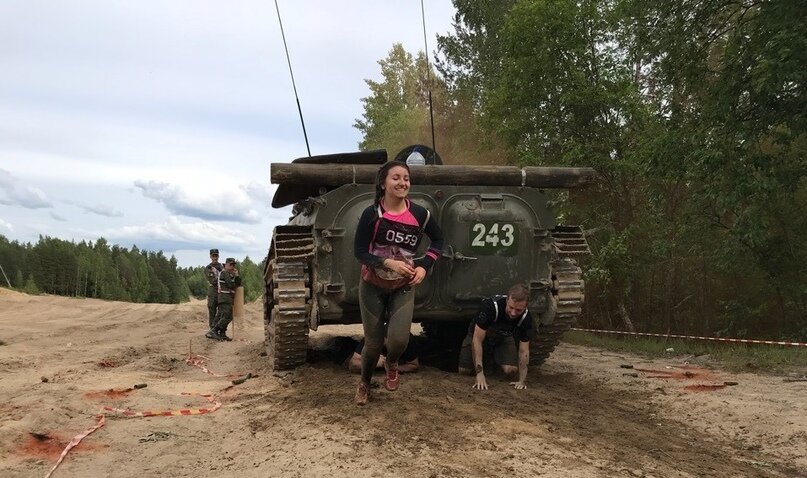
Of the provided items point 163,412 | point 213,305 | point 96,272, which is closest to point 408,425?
point 163,412

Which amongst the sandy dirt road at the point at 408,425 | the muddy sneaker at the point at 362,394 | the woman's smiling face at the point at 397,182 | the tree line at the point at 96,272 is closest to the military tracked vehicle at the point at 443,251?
the sandy dirt road at the point at 408,425

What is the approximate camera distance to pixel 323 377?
6.75 m

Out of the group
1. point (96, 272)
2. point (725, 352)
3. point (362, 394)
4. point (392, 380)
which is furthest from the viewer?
point (96, 272)

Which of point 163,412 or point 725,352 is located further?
point 725,352

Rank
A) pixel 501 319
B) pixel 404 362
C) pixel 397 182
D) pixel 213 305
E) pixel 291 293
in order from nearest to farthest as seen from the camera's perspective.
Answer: pixel 397 182 < pixel 501 319 < pixel 291 293 < pixel 404 362 < pixel 213 305

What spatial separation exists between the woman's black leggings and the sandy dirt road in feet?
1.57

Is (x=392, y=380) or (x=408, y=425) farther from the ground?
(x=392, y=380)

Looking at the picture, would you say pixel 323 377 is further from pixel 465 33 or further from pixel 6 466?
pixel 465 33

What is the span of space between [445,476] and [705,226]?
11.4 meters

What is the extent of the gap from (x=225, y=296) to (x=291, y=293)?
6.96m

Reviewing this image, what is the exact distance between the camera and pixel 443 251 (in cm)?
682

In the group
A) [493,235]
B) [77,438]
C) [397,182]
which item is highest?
[397,182]

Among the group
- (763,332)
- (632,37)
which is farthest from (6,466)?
(763,332)

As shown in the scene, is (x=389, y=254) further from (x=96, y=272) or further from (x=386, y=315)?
(x=96, y=272)
